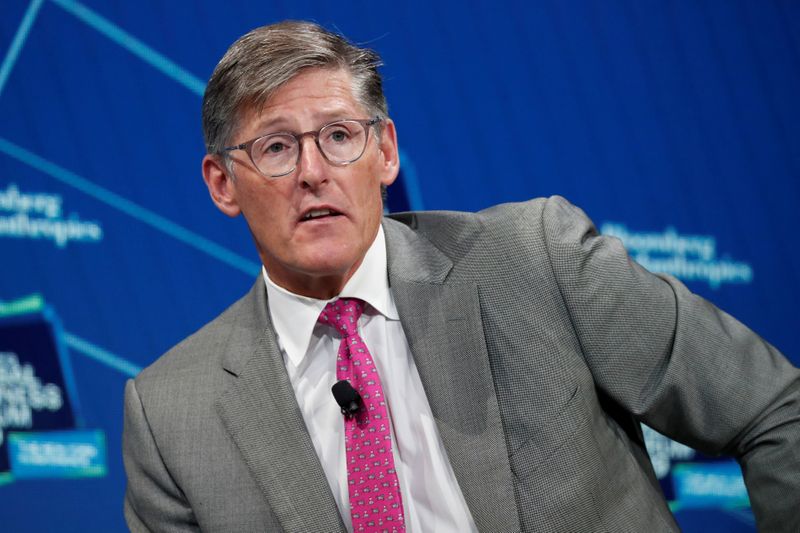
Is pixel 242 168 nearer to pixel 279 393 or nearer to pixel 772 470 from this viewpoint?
pixel 279 393

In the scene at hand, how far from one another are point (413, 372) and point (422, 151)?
3.39 ft

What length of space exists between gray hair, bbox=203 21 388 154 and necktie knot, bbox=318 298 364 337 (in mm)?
397

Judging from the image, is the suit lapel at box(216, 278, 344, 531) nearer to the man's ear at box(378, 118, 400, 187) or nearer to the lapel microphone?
the lapel microphone

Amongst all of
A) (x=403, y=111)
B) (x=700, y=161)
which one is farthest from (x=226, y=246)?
(x=700, y=161)

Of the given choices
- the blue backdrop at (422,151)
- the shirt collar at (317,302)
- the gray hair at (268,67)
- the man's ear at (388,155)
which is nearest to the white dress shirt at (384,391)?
the shirt collar at (317,302)

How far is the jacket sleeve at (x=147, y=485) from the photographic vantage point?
180 centimetres

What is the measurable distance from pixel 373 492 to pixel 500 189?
1.28 metres

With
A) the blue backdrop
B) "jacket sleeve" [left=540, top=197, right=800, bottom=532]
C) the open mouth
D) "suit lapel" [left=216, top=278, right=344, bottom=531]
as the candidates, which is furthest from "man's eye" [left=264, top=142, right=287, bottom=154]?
the blue backdrop

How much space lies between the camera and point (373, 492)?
1659 mm

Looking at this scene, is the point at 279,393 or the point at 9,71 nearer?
the point at 279,393

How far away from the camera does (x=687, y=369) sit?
1.61 m

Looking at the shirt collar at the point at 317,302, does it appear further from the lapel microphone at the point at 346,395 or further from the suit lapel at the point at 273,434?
the lapel microphone at the point at 346,395

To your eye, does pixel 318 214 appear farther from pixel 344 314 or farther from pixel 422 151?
pixel 422 151

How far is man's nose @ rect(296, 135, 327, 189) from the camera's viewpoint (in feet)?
5.45
